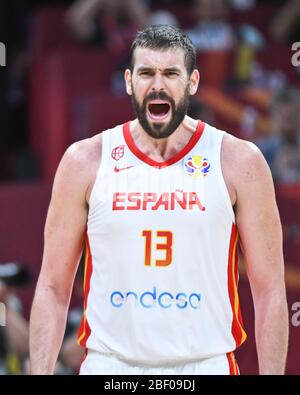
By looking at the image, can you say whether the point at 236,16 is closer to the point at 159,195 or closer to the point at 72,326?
the point at 72,326

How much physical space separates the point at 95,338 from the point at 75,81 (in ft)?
16.9

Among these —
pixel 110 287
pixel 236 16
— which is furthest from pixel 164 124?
pixel 236 16

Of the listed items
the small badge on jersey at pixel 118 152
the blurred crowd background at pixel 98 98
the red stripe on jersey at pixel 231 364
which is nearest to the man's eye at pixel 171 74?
the small badge on jersey at pixel 118 152

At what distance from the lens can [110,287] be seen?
4383mm

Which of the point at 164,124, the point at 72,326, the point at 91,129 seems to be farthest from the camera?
the point at 91,129

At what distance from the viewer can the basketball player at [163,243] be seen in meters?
4.32

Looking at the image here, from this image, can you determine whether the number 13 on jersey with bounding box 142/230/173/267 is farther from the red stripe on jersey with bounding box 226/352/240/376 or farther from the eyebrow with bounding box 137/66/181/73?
the eyebrow with bounding box 137/66/181/73

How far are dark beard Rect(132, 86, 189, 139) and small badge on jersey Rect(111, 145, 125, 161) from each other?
0.17 m

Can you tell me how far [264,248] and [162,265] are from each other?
0.43m

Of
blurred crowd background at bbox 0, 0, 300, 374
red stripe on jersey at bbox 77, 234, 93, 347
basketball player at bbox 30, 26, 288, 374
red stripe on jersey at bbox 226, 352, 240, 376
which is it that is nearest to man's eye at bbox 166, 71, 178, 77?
basketball player at bbox 30, 26, 288, 374

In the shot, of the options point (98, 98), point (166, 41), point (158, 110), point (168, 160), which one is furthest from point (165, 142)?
point (98, 98)

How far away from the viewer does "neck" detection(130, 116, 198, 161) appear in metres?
4.52

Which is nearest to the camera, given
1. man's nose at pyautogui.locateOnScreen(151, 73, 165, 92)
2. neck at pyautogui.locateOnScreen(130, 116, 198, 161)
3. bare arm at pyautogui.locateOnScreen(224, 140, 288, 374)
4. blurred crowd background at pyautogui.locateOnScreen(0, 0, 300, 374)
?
man's nose at pyautogui.locateOnScreen(151, 73, 165, 92)

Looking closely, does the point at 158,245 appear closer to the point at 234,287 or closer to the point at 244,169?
the point at 234,287
